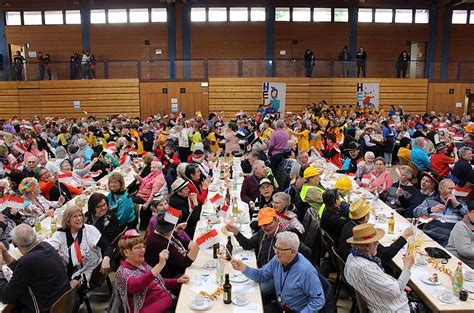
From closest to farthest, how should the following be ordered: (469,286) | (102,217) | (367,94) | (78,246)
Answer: (469,286)
(78,246)
(102,217)
(367,94)

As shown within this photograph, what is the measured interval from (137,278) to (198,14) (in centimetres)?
2234

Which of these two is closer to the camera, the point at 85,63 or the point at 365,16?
the point at 85,63

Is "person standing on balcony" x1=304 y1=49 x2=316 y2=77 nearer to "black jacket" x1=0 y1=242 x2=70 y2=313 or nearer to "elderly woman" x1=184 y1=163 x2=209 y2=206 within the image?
→ "elderly woman" x1=184 y1=163 x2=209 y2=206

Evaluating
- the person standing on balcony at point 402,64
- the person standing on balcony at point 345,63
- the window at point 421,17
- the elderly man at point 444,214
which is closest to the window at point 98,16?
the person standing on balcony at point 345,63

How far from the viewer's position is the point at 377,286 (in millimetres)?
3891

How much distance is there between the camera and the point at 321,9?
2467 cm

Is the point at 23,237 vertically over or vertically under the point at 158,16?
under

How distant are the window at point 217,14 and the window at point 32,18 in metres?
9.62

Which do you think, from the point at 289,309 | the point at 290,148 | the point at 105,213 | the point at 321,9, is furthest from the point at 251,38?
the point at 289,309

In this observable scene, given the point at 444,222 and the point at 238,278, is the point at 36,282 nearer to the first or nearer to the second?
the point at 238,278

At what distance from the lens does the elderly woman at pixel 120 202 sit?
6.54m

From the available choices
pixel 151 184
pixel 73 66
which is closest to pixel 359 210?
pixel 151 184

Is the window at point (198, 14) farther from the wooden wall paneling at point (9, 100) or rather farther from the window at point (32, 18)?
the wooden wall paneling at point (9, 100)

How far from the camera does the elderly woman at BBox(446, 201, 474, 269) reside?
5195mm
